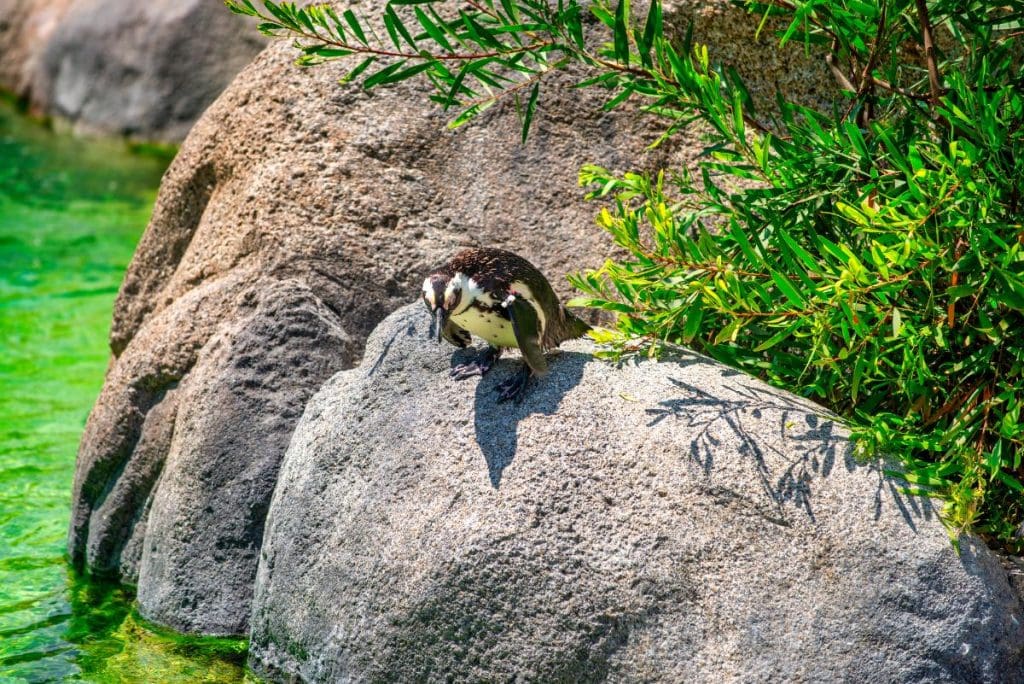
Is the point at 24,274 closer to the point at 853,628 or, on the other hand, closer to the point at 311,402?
the point at 311,402

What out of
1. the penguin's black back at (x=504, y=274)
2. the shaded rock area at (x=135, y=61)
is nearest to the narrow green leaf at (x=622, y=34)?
the penguin's black back at (x=504, y=274)

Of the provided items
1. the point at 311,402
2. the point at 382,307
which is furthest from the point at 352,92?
the point at 311,402

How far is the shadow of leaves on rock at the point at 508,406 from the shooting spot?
354cm

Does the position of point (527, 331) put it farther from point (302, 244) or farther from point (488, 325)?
point (302, 244)

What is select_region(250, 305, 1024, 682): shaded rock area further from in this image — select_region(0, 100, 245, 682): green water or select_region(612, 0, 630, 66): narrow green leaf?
select_region(612, 0, 630, 66): narrow green leaf

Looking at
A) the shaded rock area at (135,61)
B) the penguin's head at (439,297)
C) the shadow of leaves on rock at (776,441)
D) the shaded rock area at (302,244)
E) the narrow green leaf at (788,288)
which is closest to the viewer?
the narrow green leaf at (788,288)

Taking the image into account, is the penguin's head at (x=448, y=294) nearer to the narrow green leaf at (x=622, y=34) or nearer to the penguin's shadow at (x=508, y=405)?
the penguin's shadow at (x=508, y=405)

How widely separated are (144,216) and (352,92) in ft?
24.3

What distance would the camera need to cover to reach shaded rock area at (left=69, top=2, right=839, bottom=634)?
4.37m

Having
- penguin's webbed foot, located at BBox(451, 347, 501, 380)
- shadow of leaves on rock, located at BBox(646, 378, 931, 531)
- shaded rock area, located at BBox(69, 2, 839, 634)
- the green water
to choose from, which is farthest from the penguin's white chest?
the green water

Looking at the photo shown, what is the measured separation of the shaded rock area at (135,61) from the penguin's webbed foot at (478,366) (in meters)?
9.65

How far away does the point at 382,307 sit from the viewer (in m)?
4.57

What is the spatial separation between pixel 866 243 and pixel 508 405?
1224 mm

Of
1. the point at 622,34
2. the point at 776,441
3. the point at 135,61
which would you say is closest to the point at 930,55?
the point at 622,34
